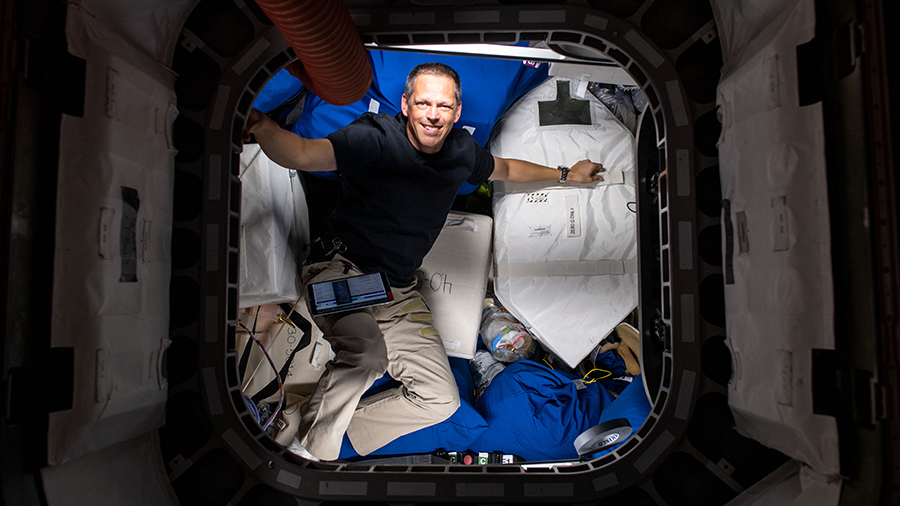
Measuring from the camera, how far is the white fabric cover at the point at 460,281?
232 cm

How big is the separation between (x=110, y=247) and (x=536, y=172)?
1658mm

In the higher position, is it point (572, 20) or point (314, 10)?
point (572, 20)

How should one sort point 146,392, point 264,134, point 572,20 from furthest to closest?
point 264,134 → point 572,20 → point 146,392

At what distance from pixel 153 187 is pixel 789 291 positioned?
162cm

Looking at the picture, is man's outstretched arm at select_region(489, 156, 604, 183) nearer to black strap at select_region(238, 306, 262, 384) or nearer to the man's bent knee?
the man's bent knee

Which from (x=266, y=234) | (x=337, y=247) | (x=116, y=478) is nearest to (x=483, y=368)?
(x=337, y=247)

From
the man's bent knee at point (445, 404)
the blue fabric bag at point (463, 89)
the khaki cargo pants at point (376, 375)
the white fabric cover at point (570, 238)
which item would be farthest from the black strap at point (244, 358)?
the white fabric cover at point (570, 238)

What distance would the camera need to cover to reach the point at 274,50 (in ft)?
4.70

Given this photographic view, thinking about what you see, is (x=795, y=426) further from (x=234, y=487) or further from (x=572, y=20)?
(x=234, y=487)

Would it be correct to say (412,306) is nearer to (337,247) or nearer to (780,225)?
Result: (337,247)

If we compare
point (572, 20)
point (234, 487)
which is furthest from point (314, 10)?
point (234, 487)

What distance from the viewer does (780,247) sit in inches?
42.7

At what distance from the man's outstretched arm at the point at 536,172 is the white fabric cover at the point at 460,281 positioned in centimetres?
29

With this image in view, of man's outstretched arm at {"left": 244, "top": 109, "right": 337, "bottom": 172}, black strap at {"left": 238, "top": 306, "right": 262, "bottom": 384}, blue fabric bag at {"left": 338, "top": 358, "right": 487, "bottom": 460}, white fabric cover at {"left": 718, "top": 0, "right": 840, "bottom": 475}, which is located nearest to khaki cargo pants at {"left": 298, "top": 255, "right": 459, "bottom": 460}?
blue fabric bag at {"left": 338, "top": 358, "right": 487, "bottom": 460}
